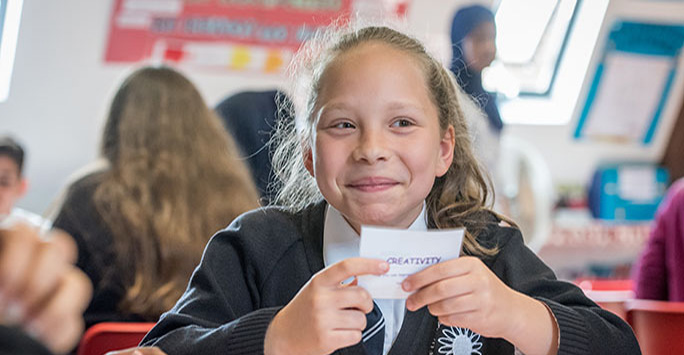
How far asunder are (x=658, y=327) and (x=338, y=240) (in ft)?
2.23

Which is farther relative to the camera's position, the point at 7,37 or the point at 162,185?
the point at 7,37

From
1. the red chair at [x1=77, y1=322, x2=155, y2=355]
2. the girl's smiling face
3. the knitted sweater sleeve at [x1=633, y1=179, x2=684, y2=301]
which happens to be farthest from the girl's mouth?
the knitted sweater sleeve at [x1=633, y1=179, x2=684, y2=301]

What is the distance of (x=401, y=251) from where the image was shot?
3.23ft

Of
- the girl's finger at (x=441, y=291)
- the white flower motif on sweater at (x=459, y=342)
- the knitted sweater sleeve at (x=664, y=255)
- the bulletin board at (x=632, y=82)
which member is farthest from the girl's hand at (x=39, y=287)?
the bulletin board at (x=632, y=82)

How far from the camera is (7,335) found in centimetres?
41

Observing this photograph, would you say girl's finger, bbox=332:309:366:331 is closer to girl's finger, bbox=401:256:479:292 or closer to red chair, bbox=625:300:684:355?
girl's finger, bbox=401:256:479:292

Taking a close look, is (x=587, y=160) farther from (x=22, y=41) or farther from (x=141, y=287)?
(x=141, y=287)

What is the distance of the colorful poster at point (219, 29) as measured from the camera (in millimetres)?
4418

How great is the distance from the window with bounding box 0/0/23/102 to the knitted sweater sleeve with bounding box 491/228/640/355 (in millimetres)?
3640

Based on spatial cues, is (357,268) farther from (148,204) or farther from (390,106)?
(148,204)

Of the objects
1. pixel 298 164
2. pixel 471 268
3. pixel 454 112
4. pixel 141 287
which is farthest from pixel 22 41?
pixel 471 268

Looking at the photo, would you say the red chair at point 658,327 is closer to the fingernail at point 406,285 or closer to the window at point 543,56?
the fingernail at point 406,285

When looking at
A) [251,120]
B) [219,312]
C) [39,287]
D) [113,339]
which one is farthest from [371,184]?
[251,120]

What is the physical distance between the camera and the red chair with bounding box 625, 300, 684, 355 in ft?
4.85
